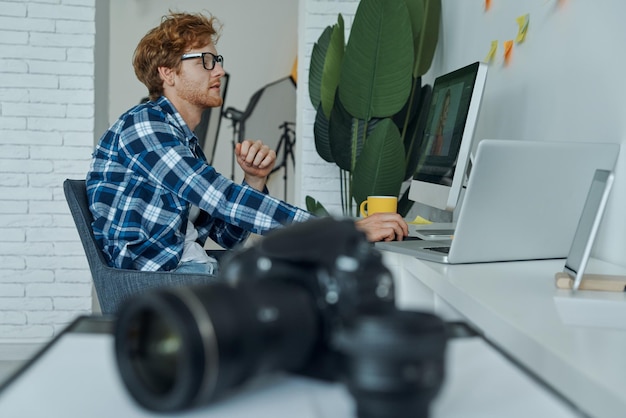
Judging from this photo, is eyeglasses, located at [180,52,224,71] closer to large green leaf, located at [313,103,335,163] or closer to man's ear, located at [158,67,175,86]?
man's ear, located at [158,67,175,86]

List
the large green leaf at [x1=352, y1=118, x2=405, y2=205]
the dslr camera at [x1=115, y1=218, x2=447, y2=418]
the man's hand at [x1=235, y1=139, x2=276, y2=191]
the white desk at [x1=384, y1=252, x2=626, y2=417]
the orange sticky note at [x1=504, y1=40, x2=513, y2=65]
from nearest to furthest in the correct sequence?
the dslr camera at [x1=115, y1=218, x2=447, y2=418], the white desk at [x1=384, y1=252, x2=626, y2=417], the man's hand at [x1=235, y1=139, x2=276, y2=191], the orange sticky note at [x1=504, y1=40, x2=513, y2=65], the large green leaf at [x1=352, y1=118, x2=405, y2=205]

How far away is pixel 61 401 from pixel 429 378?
30 cm

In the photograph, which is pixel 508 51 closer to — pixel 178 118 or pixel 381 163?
pixel 381 163

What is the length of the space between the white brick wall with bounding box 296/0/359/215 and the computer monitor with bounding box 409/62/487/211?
1.13 m

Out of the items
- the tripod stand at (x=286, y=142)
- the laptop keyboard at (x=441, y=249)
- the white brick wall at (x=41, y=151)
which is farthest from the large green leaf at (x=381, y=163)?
the tripod stand at (x=286, y=142)

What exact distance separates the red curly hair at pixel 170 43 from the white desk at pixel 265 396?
1756mm

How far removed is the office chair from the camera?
70.1 inches

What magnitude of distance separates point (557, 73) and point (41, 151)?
8.02 ft

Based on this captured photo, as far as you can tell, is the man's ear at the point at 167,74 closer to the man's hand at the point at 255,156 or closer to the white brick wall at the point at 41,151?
the man's hand at the point at 255,156

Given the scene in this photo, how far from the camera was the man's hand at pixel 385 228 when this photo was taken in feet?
5.76

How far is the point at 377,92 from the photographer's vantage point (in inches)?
108

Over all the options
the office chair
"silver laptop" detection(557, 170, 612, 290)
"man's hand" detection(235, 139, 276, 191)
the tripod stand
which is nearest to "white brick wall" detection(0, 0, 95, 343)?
"man's hand" detection(235, 139, 276, 191)

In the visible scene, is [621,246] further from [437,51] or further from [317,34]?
[317,34]

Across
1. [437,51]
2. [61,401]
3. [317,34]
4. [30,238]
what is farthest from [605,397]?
[30,238]
